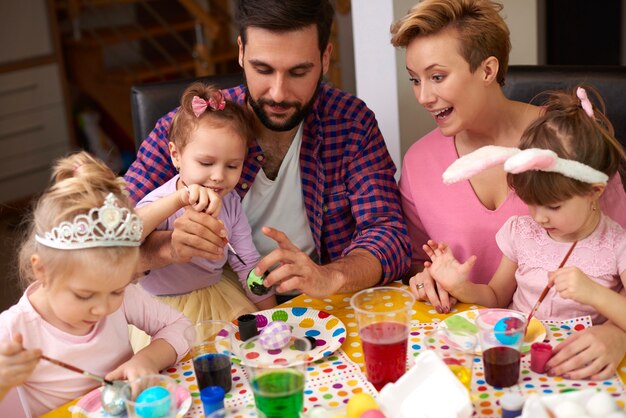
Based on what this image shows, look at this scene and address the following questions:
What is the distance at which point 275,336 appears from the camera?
1.65 m

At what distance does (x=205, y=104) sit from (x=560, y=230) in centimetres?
97

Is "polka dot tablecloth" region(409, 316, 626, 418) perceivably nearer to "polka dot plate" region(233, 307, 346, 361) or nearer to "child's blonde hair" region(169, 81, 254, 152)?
"polka dot plate" region(233, 307, 346, 361)

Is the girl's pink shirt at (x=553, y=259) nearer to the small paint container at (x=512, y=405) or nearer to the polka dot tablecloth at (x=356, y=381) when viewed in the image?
the polka dot tablecloth at (x=356, y=381)

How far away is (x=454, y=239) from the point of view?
2.24 metres

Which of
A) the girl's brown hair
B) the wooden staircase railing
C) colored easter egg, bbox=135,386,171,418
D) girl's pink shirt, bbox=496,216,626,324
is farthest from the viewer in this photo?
the wooden staircase railing

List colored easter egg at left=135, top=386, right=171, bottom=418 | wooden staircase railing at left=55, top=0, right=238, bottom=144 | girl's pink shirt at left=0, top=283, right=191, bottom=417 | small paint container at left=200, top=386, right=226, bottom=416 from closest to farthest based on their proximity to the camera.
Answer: colored easter egg at left=135, top=386, right=171, bottom=418, small paint container at left=200, top=386, right=226, bottom=416, girl's pink shirt at left=0, top=283, right=191, bottom=417, wooden staircase railing at left=55, top=0, right=238, bottom=144

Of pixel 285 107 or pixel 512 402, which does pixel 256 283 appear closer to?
pixel 285 107

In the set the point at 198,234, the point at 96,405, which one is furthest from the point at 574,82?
the point at 96,405

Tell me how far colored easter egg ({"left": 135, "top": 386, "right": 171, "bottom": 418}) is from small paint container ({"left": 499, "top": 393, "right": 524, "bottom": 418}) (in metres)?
0.57

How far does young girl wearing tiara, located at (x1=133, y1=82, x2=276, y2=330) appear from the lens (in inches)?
83.7

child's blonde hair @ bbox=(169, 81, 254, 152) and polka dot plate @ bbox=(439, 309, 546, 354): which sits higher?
child's blonde hair @ bbox=(169, 81, 254, 152)

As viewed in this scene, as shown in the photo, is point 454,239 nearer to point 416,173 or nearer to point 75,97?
point 416,173

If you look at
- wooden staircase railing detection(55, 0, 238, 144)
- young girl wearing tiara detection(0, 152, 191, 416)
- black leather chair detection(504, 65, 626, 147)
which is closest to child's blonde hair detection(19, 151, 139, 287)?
young girl wearing tiara detection(0, 152, 191, 416)

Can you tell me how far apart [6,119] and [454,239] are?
142 inches
